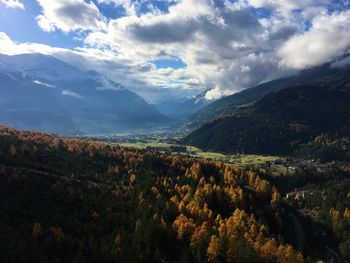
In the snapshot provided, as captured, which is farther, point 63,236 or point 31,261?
point 63,236

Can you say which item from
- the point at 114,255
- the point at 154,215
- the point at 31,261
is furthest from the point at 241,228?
the point at 31,261

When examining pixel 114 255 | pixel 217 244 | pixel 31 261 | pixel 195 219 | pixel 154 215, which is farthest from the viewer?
pixel 195 219

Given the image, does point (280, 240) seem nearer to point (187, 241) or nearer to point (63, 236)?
point (187, 241)

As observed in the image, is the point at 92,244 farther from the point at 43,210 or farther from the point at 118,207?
the point at 118,207

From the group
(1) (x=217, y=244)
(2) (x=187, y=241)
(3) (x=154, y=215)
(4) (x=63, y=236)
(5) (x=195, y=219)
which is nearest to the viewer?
(4) (x=63, y=236)

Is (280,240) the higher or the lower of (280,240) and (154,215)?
the lower

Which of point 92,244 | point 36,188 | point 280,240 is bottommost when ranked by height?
point 280,240

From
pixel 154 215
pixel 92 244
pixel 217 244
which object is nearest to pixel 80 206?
pixel 154 215

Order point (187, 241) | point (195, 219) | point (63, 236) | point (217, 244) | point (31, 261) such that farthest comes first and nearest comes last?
point (195, 219), point (187, 241), point (217, 244), point (63, 236), point (31, 261)

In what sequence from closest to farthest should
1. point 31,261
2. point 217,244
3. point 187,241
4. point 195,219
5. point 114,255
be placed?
point 31,261, point 114,255, point 217,244, point 187,241, point 195,219
